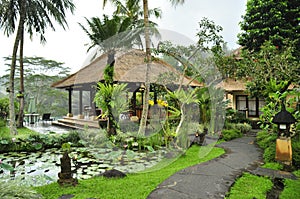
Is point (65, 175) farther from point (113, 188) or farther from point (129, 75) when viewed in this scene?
point (129, 75)

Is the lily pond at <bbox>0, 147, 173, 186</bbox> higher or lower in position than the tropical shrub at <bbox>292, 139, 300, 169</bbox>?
lower

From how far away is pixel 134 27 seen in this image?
11.1m

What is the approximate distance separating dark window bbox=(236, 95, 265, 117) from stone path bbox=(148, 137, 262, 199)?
6.89 m

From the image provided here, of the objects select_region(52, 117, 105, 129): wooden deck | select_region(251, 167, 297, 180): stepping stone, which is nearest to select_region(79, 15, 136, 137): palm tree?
select_region(52, 117, 105, 129): wooden deck

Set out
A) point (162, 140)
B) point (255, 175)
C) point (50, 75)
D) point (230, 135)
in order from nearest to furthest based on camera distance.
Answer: point (255, 175)
point (162, 140)
point (230, 135)
point (50, 75)

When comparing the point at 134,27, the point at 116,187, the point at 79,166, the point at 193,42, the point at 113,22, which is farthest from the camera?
the point at 134,27

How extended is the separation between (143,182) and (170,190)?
61cm

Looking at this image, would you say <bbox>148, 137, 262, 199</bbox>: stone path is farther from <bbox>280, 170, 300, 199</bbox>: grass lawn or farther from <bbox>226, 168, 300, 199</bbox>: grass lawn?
<bbox>280, 170, 300, 199</bbox>: grass lawn

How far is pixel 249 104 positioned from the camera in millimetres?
11789

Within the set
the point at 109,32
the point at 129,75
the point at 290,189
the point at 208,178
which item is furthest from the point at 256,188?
the point at 109,32

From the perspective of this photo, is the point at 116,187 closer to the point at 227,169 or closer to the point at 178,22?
the point at 227,169

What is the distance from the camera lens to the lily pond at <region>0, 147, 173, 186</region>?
3.94m

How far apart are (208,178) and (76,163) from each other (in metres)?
2.78

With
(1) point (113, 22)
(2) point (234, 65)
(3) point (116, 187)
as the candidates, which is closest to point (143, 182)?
(3) point (116, 187)
